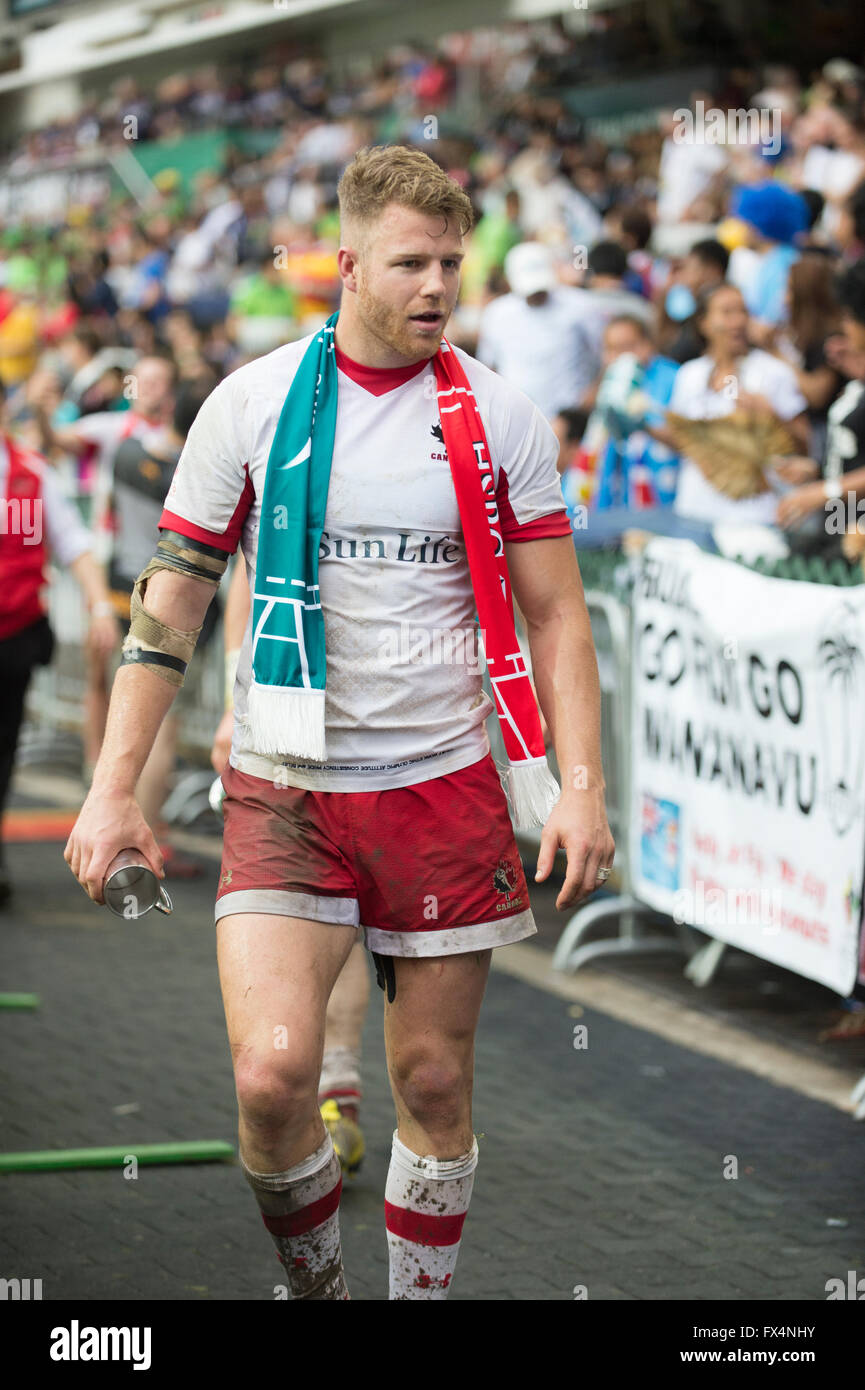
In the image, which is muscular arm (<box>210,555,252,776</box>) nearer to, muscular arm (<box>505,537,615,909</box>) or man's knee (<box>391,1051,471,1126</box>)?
muscular arm (<box>505,537,615,909</box>)

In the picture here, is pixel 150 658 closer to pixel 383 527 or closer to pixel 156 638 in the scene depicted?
pixel 156 638

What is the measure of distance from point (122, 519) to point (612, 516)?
8.09ft

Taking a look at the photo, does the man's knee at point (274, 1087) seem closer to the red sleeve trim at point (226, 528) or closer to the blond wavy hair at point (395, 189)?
the red sleeve trim at point (226, 528)

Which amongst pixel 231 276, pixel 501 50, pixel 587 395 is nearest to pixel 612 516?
pixel 587 395

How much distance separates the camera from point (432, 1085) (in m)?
3.65

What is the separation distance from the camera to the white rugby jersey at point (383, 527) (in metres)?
3.61

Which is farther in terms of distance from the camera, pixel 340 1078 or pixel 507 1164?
pixel 507 1164

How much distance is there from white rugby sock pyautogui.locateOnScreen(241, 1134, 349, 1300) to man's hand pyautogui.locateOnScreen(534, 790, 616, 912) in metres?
0.68

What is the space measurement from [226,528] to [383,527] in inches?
11.6

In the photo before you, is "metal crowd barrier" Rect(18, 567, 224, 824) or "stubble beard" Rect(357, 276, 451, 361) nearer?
"stubble beard" Rect(357, 276, 451, 361)

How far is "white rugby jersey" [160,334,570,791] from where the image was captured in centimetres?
361

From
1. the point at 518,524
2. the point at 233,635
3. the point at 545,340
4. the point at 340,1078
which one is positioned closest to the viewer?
the point at 518,524

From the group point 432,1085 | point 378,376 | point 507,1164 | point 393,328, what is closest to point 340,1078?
point 507,1164

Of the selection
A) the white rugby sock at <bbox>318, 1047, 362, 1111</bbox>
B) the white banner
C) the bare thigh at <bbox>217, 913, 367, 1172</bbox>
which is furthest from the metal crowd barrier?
the bare thigh at <bbox>217, 913, 367, 1172</bbox>
